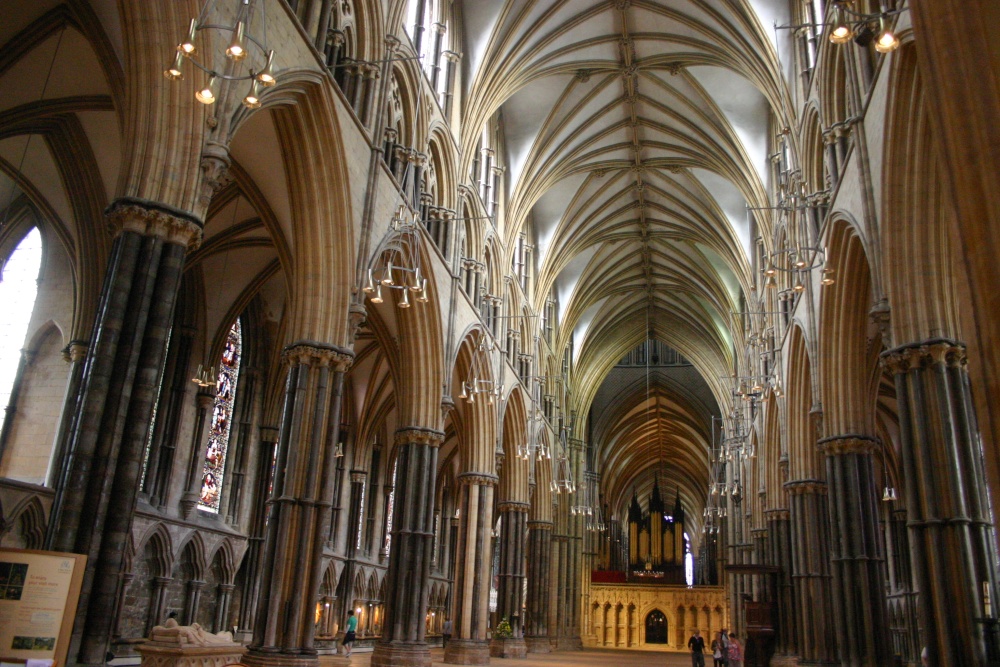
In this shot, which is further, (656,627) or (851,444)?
(656,627)

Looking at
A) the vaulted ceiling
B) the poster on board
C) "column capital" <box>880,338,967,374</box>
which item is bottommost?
the poster on board

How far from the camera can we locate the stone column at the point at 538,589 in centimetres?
3061

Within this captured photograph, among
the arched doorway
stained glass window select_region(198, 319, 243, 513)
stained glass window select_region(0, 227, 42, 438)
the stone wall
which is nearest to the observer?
stained glass window select_region(0, 227, 42, 438)

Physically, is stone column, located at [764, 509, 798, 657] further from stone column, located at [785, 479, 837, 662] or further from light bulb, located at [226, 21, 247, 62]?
light bulb, located at [226, 21, 247, 62]

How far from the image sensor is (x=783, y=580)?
25297 millimetres

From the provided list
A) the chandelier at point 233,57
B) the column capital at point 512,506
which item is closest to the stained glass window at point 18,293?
the chandelier at point 233,57

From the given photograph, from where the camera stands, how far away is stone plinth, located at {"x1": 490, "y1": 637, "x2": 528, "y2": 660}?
2628 cm

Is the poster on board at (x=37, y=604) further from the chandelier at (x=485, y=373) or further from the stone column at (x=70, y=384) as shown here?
the chandelier at (x=485, y=373)

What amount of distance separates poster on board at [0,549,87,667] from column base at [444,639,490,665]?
15.1 metres

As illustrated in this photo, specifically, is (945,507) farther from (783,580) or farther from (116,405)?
(783,580)

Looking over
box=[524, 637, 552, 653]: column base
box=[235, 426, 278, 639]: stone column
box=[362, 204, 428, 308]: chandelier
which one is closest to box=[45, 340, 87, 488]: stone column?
box=[235, 426, 278, 639]: stone column

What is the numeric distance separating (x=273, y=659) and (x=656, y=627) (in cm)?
4087

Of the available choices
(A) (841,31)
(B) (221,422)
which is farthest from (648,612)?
(A) (841,31)

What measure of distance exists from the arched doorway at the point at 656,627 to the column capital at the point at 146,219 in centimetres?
4319
